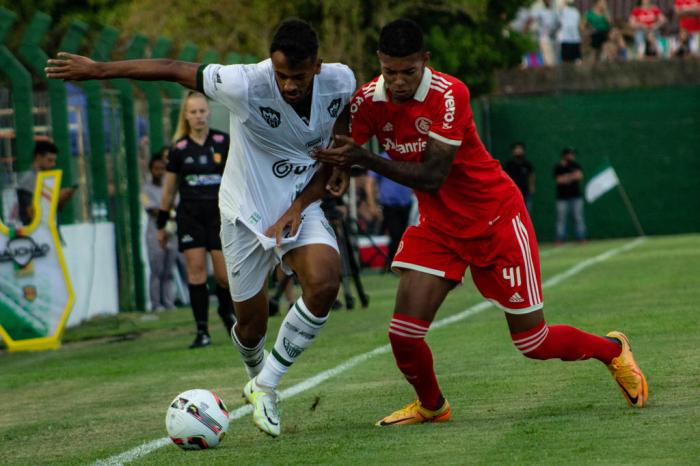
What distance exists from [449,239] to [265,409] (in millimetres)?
1304

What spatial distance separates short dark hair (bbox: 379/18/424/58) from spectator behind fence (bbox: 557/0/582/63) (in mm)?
28528

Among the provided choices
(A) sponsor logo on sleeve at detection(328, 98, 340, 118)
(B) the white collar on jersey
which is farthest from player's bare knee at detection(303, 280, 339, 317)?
(B) the white collar on jersey

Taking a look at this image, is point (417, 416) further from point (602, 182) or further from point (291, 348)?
point (602, 182)

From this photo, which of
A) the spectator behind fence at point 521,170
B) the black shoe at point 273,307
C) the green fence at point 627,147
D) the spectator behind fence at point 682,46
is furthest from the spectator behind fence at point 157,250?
Result: the spectator behind fence at point 682,46

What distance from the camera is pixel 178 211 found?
529 inches

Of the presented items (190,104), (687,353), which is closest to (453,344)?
(687,353)

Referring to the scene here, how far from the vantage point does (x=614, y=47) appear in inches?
1409

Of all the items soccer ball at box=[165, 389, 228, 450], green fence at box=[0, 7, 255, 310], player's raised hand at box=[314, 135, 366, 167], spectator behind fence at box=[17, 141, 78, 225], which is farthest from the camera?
green fence at box=[0, 7, 255, 310]

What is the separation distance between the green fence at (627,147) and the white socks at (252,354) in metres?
26.0

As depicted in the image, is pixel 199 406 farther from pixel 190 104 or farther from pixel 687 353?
pixel 190 104

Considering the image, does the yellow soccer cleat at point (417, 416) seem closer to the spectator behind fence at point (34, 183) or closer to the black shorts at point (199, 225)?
the black shorts at point (199, 225)

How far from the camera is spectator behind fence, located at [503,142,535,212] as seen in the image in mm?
32094

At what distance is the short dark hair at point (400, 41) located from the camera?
7.37 metres

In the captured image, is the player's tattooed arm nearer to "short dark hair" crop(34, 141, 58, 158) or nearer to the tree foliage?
"short dark hair" crop(34, 141, 58, 158)
